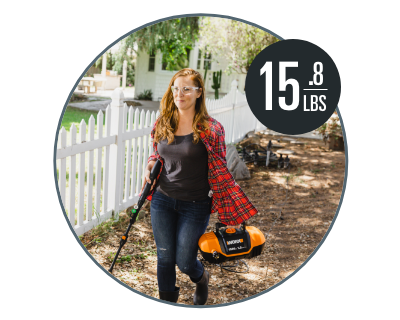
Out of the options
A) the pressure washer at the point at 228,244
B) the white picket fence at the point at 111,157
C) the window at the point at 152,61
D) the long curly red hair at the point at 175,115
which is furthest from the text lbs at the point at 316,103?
the window at the point at 152,61

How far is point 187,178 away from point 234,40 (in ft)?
3.85

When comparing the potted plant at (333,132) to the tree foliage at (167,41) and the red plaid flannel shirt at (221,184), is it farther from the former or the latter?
the tree foliage at (167,41)

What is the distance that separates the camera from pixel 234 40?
8.16 feet

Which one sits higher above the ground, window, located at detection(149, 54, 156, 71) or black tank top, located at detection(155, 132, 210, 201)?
window, located at detection(149, 54, 156, 71)

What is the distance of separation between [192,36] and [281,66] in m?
0.81

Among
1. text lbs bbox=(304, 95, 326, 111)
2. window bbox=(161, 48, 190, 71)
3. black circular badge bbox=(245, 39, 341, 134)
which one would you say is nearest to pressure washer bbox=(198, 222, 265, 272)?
black circular badge bbox=(245, 39, 341, 134)

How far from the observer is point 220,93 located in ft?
10.4

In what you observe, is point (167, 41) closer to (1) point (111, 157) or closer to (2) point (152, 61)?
(2) point (152, 61)

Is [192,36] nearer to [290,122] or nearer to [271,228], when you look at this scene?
[290,122]

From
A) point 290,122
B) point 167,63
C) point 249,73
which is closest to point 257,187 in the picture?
point 290,122

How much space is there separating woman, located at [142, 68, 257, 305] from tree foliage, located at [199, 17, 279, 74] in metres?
0.58

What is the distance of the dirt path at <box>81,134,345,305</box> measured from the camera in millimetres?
2395

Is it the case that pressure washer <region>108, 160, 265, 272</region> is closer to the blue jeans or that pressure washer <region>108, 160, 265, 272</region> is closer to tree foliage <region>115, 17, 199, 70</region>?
the blue jeans

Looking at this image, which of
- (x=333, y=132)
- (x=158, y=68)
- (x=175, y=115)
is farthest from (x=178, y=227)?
(x=158, y=68)
